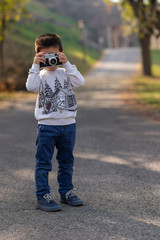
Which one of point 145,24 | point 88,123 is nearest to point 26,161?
point 88,123

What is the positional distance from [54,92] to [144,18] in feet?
42.5

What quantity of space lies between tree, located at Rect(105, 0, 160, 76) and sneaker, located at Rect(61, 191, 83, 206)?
31.1 feet

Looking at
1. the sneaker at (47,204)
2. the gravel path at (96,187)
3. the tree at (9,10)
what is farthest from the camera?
the tree at (9,10)

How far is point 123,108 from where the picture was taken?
14.4 meters

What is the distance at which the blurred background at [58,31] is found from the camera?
2350cm

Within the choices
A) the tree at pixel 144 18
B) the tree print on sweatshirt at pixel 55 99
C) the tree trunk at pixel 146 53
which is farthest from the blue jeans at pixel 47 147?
Answer: the tree trunk at pixel 146 53

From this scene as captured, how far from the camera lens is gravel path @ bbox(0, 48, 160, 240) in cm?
392

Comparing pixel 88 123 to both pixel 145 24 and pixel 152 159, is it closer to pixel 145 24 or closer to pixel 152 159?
pixel 152 159

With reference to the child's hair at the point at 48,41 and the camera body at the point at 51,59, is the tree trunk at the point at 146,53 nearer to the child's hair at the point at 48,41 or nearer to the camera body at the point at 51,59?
the child's hair at the point at 48,41

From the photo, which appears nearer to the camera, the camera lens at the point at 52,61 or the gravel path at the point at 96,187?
the gravel path at the point at 96,187

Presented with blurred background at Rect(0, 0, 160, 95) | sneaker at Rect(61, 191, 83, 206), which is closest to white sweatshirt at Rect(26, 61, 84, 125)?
sneaker at Rect(61, 191, 83, 206)

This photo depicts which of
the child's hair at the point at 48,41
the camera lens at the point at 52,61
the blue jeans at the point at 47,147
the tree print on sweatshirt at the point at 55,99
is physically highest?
the child's hair at the point at 48,41

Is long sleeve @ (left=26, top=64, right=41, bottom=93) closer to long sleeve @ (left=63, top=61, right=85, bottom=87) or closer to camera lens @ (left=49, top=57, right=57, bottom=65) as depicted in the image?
camera lens @ (left=49, top=57, right=57, bottom=65)

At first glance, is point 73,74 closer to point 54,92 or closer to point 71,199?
point 54,92
